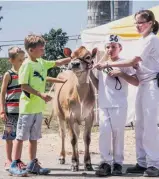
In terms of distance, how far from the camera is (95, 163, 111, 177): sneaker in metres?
8.91

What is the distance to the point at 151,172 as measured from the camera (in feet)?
28.9

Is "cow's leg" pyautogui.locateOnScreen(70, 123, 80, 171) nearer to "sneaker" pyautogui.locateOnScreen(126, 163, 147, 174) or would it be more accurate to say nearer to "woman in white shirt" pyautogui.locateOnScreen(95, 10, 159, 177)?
"sneaker" pyautogui.locateOnScreen(126, 163, 147, 174)

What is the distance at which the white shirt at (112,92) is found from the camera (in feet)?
29.3

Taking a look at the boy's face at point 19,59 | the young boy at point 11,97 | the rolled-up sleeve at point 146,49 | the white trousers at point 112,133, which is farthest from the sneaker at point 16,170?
the rolled-up sleeve at point 146,49

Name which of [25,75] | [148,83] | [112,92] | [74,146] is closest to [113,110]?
[112,92]

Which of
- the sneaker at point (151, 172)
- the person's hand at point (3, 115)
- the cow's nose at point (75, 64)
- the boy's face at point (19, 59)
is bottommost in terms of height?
the sneaker at point (151, 172)

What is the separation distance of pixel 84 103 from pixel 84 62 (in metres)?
0.76

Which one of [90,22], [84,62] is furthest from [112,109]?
[90,22]

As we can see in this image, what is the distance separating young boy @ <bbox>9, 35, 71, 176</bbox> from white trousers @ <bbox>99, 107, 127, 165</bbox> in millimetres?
952

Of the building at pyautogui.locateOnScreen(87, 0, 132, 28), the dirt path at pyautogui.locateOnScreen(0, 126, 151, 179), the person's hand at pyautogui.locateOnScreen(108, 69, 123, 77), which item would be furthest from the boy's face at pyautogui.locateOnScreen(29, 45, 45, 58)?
the building at pyautogui.locateOnScreen(87, 0, 132, 28)

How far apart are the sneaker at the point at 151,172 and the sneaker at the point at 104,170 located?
0.54 meters

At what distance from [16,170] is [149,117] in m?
2.15

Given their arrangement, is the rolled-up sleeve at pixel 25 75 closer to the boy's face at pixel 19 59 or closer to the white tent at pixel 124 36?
the boy's face at pixel 19 59

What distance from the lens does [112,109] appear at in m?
8.91
